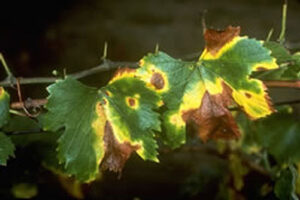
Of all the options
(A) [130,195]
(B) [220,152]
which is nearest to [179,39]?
(A) [130,195]

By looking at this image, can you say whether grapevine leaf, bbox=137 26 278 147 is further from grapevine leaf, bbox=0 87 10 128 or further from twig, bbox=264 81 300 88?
grapevine leaf, bbox=0 87 10 128

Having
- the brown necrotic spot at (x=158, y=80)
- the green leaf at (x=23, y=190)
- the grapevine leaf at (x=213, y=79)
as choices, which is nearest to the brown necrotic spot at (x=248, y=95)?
the grapevine leaf at (x=213, y=79)

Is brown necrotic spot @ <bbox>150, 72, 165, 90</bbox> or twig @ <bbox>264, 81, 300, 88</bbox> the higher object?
twig @ <bbox>264, 81, 300, 88</bbox>

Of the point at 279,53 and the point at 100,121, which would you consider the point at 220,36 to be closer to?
the point at 279,53

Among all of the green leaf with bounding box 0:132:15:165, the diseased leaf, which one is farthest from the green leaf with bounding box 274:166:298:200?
the green leaf with bounding box 0:132:15:165

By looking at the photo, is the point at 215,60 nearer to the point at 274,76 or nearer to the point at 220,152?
the point at 274,76

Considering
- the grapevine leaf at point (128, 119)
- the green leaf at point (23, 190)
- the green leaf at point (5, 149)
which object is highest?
the grapevine leaf at point (128, 119)

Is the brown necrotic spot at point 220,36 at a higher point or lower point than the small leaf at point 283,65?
higher

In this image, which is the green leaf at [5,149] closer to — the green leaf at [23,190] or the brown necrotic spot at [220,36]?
the brown necrotic spot at [220,36]
